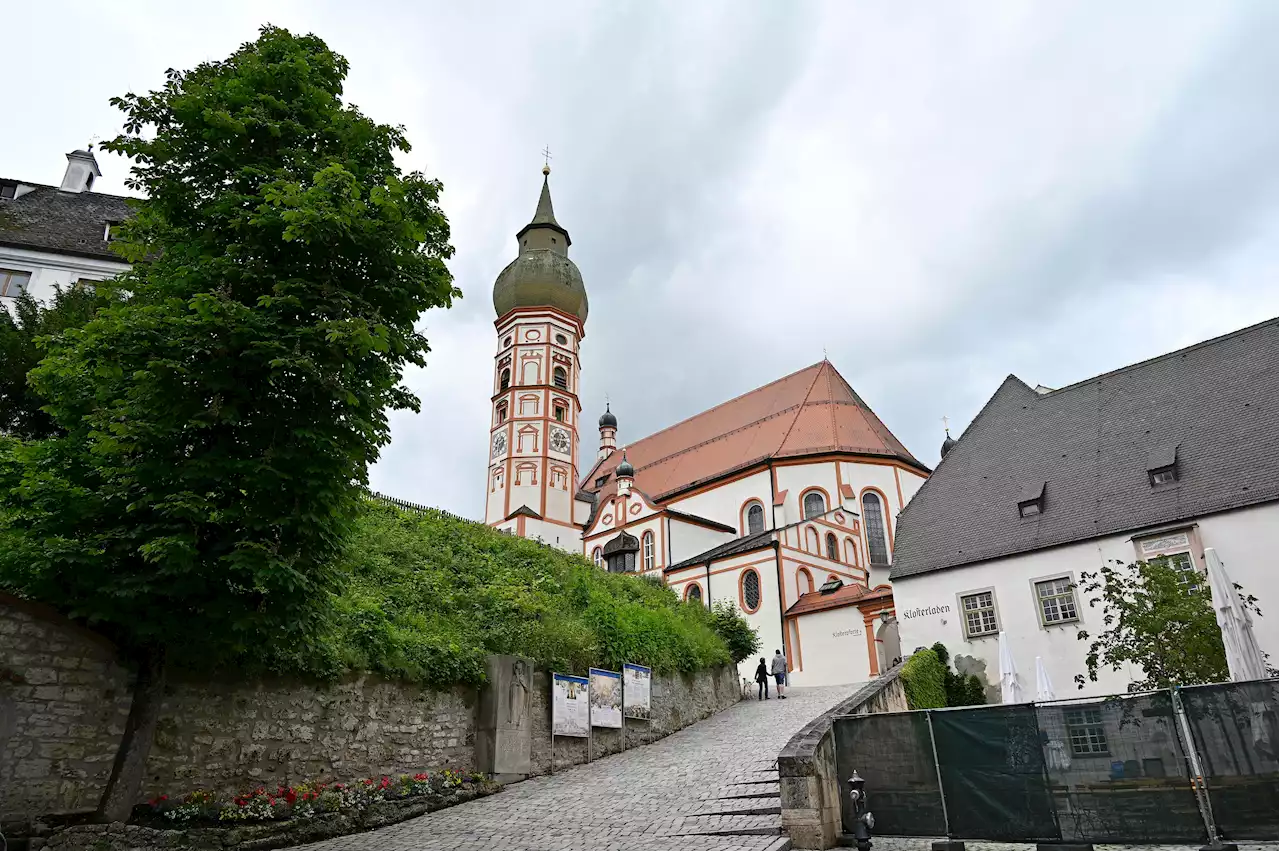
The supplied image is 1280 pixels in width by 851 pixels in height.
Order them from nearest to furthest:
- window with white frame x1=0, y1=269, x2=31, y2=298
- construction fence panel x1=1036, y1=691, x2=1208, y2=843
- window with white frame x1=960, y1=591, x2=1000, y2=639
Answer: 1. construction fence panel x1=1036, y1=691, x2=1208, y2=843
2. window with white frame x1=960, y1=591, x2=1000, y2=639
3. window with white frame x1=0, y1=269, x2=31, y2=298

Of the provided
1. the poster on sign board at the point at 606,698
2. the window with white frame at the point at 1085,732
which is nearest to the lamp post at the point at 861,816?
the window with white frame at the point at 1085,732

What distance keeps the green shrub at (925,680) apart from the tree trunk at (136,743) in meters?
15.0

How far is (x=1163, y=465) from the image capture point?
21.2 m

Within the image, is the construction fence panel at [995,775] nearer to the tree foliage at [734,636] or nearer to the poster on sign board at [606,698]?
the poster on sign board at [606,698]

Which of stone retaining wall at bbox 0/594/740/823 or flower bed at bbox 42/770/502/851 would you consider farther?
stone retaining wall at bbox 0/594/740/823

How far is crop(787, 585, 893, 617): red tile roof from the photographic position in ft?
96.9

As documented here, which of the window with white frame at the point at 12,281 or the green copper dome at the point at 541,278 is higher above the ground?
the green copper dome at the point at 541,278

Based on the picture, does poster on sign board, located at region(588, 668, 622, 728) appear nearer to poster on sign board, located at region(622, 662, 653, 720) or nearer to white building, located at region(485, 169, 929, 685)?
poster on sign board, located at region(622, 662, 653, 720)

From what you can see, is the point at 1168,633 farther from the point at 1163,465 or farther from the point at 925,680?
the point at 1163,465

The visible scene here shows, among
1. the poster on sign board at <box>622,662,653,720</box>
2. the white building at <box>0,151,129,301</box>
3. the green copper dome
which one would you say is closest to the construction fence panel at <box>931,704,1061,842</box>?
the poster on sign board at <box>622,662,653,720</box>

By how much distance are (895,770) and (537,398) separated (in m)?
40.4

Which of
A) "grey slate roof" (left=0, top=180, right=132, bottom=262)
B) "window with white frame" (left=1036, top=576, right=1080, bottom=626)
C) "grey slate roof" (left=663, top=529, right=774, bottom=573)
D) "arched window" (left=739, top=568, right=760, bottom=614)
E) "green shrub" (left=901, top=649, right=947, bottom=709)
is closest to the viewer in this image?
"green shrub" (left=901, top=649, right=947, bottom=709)

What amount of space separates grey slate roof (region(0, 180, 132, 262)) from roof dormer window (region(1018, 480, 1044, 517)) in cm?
2560

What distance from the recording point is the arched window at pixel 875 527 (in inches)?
1491
